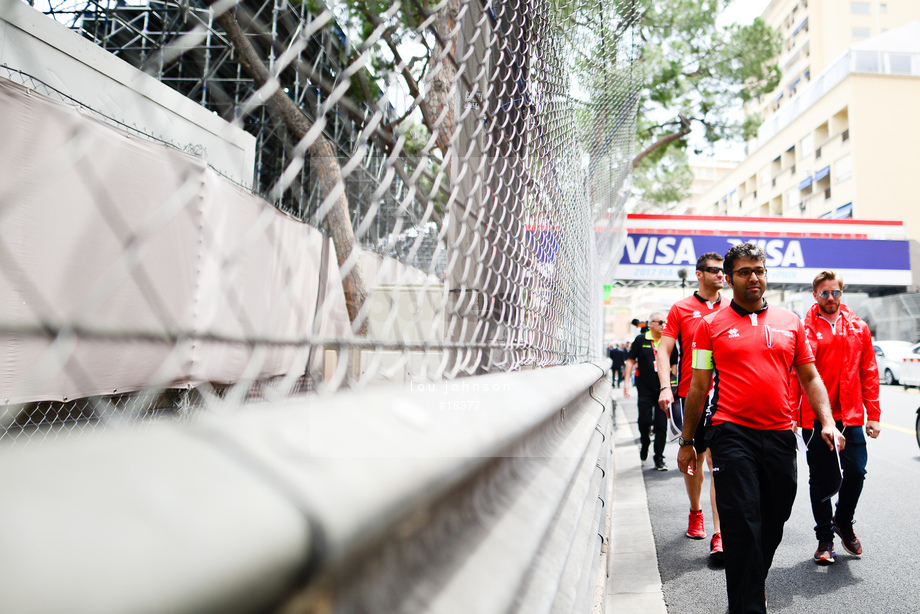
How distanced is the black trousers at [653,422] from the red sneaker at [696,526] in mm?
2181

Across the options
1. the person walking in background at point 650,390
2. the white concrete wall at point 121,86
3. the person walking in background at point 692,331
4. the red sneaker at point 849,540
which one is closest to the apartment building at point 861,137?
the person walking in background at point 650,390

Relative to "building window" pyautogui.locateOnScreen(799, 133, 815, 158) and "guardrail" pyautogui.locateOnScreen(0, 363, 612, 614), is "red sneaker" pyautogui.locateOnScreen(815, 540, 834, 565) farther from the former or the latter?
"building window" pyautogui.locateOnScreen(799, 133, 815, 158)

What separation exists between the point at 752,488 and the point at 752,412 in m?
0.35

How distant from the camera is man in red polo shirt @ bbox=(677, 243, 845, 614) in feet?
9.11

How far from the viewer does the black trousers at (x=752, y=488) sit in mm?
2725

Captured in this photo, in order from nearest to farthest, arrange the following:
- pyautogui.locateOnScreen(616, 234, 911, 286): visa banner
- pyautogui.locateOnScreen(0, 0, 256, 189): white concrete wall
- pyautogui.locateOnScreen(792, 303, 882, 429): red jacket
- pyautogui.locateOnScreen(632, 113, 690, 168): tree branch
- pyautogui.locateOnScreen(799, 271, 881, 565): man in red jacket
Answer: pyautogui.locateOnScreen(0, 0, 256, 189): white concrete wall, pyautogui.locateOnScreen(799, 271, 881, 565): man in red jacket, pyautogui.locateOnScreen(792, 303, 882, 429): red jacket, pyautogui.locateOnScreen(616, 234, 911, 286): visa banner, pyautogui.locateOnScreen(632, 113, 690, 168): tree branch

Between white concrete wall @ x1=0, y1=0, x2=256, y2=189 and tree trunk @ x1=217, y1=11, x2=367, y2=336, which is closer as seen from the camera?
white concrete wall @ x1=0, y1=0, x2=256, y2=189

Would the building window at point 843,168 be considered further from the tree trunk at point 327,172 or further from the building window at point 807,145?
the tree trunk at point 327,172

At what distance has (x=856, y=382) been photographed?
13.0ft

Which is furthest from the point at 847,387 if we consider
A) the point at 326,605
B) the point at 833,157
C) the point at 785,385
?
the point at 833,157

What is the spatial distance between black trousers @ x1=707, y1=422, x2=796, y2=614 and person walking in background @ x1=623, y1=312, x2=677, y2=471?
11.1 feet

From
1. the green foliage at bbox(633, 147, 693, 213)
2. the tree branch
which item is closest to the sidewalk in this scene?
the tree branch

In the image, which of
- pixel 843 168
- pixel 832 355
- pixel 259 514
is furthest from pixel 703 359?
pixel 843 168

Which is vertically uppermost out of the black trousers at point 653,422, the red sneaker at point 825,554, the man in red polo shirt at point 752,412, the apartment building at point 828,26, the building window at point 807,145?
the apartment building at point 828,26
